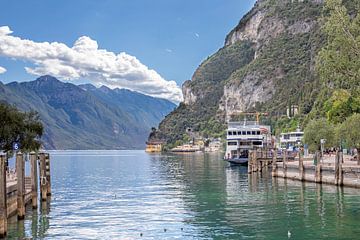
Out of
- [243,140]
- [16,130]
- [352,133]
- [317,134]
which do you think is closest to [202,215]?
[16,130]

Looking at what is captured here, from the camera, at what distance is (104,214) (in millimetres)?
37719

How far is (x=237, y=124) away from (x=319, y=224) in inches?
3505

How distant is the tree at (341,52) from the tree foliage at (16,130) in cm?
4145

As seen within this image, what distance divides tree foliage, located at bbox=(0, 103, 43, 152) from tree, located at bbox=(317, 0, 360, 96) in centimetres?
4145

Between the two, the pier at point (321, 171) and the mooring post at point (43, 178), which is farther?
the pier at point (321, 171)

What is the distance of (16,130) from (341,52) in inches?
1750

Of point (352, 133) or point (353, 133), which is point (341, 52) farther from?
point (352, 133)

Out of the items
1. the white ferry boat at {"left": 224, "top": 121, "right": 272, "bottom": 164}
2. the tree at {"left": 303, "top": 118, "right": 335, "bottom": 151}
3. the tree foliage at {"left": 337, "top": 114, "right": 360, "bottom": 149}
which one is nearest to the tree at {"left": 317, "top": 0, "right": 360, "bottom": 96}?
the tree foliage at {"left": 337, "top": 114, "right": 360, "bottom": 149}

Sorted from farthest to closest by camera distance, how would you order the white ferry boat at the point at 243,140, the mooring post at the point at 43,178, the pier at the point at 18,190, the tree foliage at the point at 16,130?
1. the white ferry boat at the point at 243,140
2. the tree foliage at the point at 16,130
3. the mooring post at the point at 43,178
4. the pier at the point at 18,190

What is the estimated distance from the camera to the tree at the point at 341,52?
30.8 metres

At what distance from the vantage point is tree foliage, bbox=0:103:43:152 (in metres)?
63.2

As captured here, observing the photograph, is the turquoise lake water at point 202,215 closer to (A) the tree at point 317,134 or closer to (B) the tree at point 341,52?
(B) the tree at point 341,52

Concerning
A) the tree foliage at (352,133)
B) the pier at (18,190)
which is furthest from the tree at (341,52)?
the tree foliage at (352,133)

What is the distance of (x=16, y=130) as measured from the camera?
6506cm
